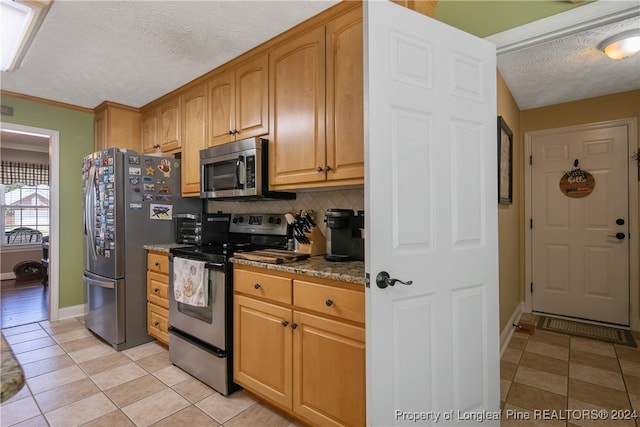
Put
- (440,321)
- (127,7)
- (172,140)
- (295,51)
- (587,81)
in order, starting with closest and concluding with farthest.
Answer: (440,321) → (127,7) → (295,51) → (587,81) → (172,140)

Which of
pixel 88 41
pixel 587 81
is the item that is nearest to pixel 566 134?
pixel 587 81

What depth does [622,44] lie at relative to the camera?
7.32 feet

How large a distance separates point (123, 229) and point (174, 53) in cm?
155

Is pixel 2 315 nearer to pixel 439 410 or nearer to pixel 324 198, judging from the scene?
pixel 324 198

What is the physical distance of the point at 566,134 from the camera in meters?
3.60

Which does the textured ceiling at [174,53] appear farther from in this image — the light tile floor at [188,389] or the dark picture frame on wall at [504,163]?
the light tile floor at [188,389]

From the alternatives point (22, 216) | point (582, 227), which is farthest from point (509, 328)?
point (22, 216)

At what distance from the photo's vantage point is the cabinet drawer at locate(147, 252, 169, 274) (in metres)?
2.82

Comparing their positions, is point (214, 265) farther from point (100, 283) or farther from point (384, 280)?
point (100, 283)

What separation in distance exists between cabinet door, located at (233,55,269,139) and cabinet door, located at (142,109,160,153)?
1.37 m

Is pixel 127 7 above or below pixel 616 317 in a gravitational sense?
above

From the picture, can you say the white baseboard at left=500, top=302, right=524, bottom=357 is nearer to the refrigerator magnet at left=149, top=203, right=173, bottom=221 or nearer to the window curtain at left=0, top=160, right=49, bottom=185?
the refrigerator magnet at left=149, top=203, right=173, bottom=221

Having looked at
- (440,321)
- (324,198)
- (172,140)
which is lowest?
(440,321)

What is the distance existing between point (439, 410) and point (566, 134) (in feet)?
11.4
